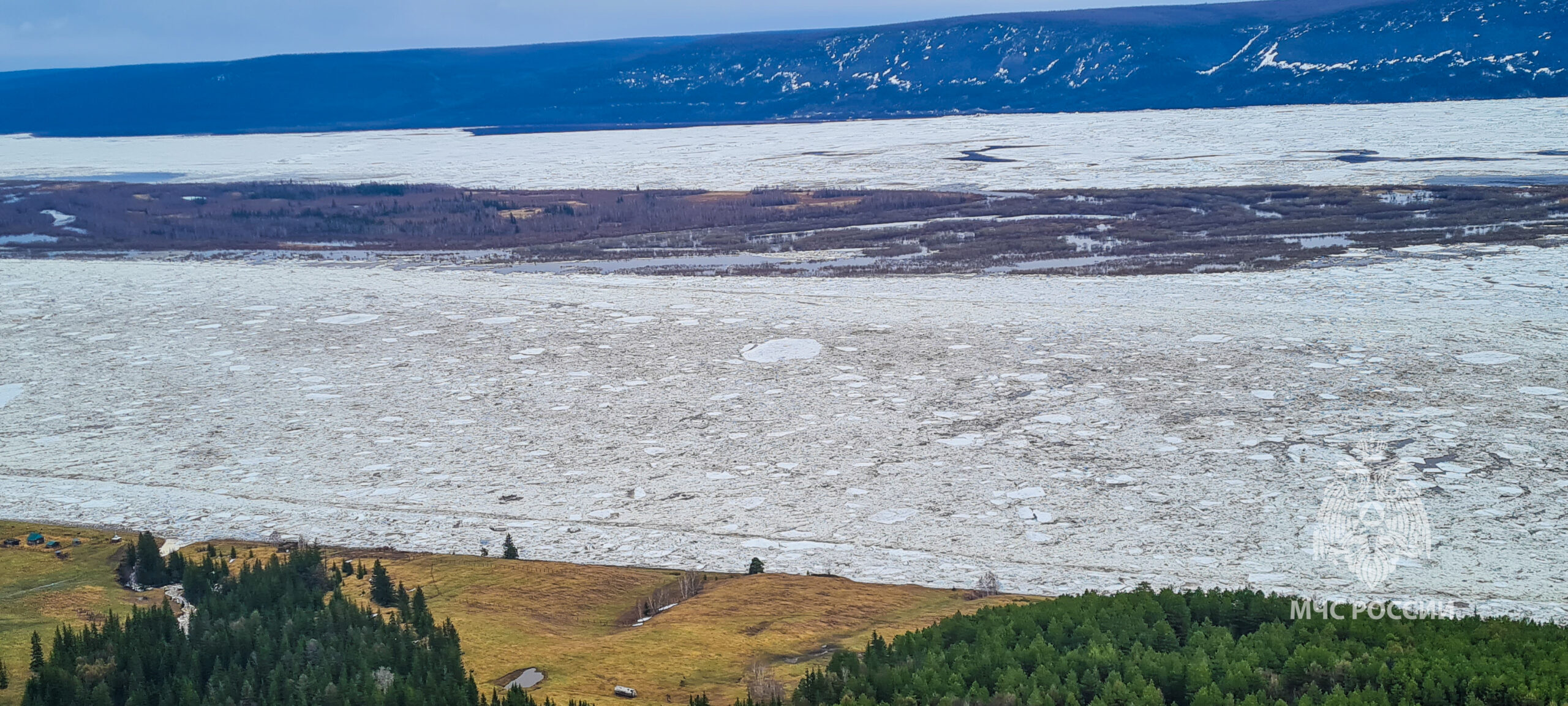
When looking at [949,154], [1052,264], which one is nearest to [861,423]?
[1052,264]

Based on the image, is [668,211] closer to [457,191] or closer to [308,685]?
[457,191]

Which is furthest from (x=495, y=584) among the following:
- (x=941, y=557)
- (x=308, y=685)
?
(x=941, y=557)

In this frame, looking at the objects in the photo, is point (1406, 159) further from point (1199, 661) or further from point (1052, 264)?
point (1199, 661)

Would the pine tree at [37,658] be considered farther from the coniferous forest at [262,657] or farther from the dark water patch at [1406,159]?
the dark water patch at [1406,159]

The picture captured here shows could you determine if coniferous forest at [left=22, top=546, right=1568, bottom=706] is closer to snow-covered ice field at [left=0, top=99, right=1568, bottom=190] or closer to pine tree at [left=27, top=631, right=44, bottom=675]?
pine tree at [left=27, top=631, right=44, bottom=675]

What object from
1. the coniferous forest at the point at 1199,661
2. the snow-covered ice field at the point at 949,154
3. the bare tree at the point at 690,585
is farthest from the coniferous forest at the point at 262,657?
the snow-covered ice field at the point at 949,154
